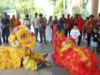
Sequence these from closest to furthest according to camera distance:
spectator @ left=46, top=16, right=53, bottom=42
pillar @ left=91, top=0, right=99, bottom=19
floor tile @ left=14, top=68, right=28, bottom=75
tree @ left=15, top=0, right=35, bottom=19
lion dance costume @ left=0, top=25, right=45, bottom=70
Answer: floor tile @ left=14, top=68, right=28, bottom=75, lion dance costume @ left=0, top=25, right=45, bottom=70, spectator @ left=46, top=16, right=53, bottom=42, pillar @ left=91, top=0, right=99, bottom=19, tree @ left=15, top=0, right=35, bottom=19

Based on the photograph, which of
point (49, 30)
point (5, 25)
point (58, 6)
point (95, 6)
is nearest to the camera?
point (5, 25)

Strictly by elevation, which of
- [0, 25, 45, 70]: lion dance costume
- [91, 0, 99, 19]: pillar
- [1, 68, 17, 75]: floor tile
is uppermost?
[91, 0, 99, 19]: pillar

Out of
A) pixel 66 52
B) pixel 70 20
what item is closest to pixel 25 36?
pixel 66 52

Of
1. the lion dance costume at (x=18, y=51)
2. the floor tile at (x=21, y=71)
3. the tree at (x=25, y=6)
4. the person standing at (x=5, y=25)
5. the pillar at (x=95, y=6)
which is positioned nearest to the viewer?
the floor tile at (x=21, y=71)

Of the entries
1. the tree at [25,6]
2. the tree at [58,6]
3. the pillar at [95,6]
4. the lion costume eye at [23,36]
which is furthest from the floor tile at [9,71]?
the tree at [58,6]

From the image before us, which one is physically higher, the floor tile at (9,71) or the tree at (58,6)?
the tree at (58,6)

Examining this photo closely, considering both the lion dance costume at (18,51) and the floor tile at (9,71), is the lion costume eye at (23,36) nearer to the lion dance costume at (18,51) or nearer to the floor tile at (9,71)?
the lion dance costume at (18,51)

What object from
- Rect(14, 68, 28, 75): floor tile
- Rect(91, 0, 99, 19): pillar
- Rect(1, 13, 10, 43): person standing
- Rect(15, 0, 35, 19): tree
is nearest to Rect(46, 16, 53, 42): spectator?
Rect(1, 13, 10, 43): person standing

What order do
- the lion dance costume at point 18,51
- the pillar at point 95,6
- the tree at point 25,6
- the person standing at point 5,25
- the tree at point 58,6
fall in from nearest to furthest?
the lion dance costume at point 18,51 → the person standing at point 5,25 → the pillar at point 95,6 → the tree at point 25,6 → the tree at point 58,6

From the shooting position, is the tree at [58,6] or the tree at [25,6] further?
the tree at [58,6]

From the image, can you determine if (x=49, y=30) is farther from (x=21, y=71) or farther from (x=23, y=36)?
(x=21, y=71)

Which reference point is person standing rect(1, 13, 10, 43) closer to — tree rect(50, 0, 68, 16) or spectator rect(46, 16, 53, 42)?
spectator rect(46, 16, 53, 42)

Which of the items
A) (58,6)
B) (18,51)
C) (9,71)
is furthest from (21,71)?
(58,6)

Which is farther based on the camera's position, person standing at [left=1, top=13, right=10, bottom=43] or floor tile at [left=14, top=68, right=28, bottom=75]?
person standing at [left=1, top=13, right=10, bottom=43]
